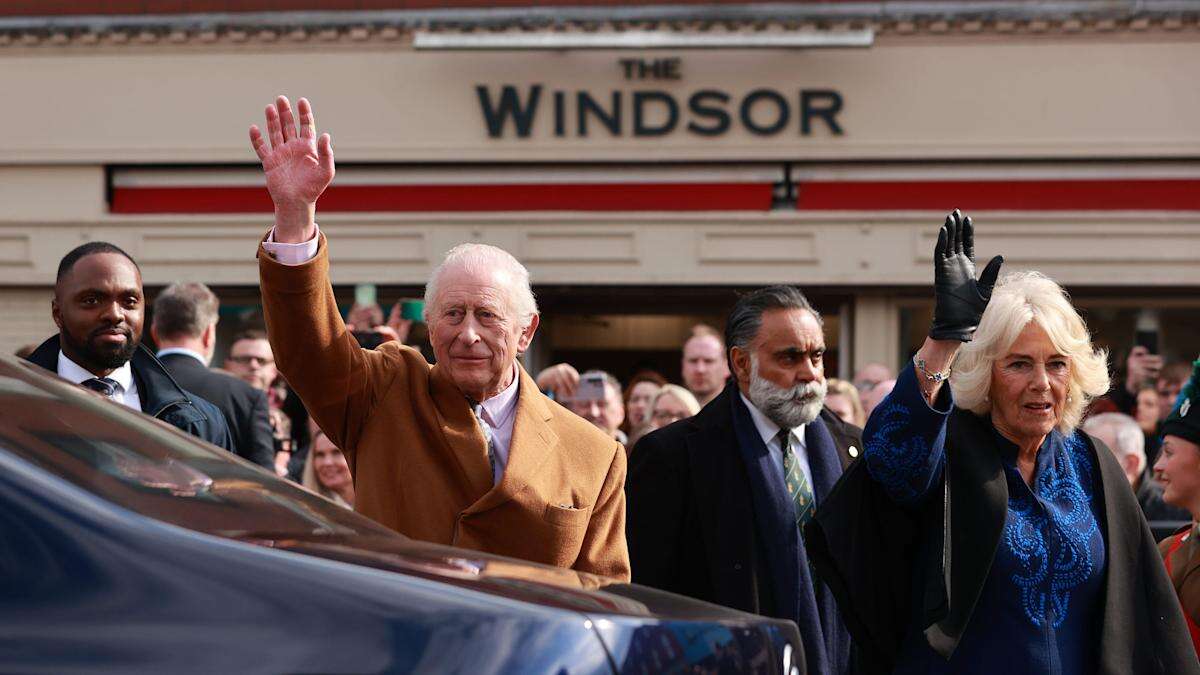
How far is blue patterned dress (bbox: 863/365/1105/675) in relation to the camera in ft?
11.8

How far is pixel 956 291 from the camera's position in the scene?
11.5ft

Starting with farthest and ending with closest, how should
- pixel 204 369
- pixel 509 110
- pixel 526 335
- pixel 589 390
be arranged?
pixel 509 110 < pixel 589 390 < pixel 204 369 < pixel 526 335

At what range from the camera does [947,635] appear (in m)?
3.62

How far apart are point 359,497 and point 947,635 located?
1425mm

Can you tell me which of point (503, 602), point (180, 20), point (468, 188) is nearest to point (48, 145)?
point (180, 20)

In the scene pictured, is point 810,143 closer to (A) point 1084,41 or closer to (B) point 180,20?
(A) point 1084,41

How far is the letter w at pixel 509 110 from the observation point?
57.5 feet

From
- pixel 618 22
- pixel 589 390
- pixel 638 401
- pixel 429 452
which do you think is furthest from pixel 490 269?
pixel 618 22

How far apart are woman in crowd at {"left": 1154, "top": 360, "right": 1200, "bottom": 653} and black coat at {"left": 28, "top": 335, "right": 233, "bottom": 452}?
2.89m

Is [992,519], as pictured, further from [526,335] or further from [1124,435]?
[1124,435]

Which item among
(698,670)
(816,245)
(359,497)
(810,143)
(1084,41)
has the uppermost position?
(1084,41)

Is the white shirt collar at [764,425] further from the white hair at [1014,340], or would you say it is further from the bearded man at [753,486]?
the white hair at [1014,340]

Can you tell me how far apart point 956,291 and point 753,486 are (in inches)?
51.6

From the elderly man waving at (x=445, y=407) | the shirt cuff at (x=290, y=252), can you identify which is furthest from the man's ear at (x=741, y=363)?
the shirt cuff at (x=290, y=252)
